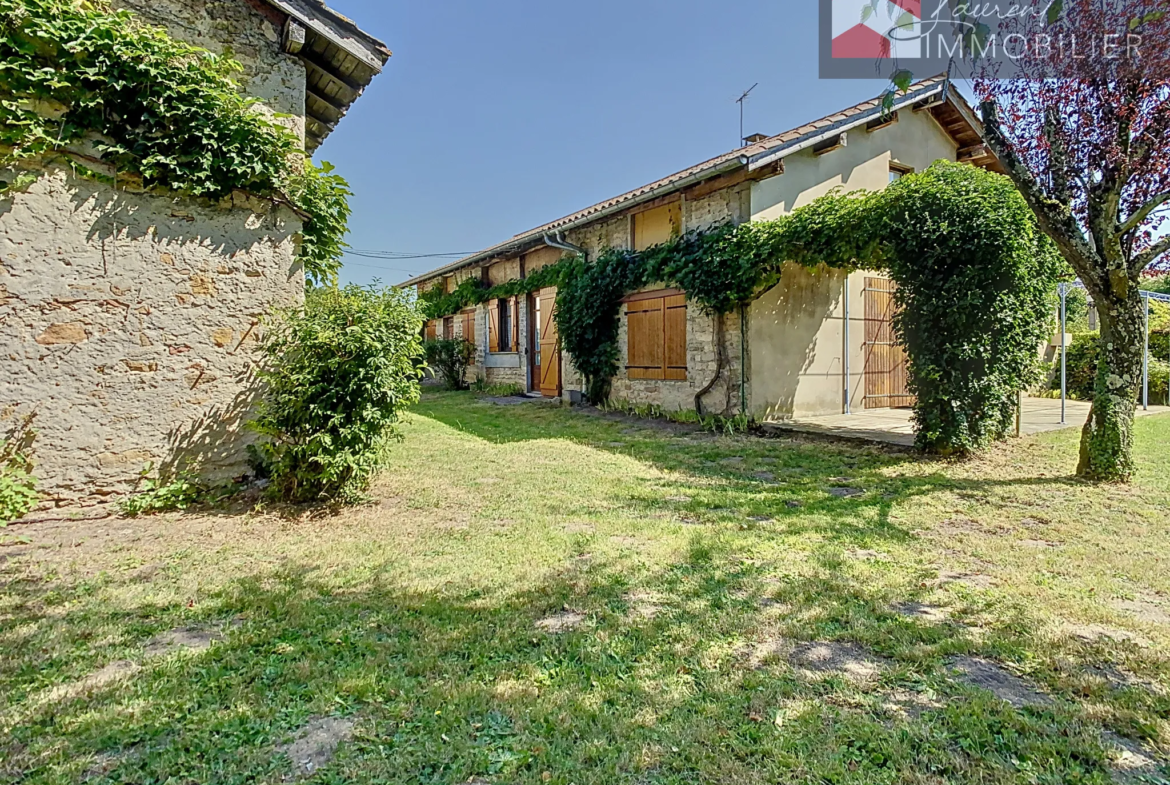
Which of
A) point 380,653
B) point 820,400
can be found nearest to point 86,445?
point 380,653

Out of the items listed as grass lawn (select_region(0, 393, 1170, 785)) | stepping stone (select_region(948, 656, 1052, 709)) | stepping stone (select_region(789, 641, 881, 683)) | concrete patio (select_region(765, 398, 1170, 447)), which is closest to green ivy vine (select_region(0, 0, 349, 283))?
grass lawn (select_region(0, 393, 1170, 785))

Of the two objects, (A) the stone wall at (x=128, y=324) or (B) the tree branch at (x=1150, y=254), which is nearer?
(A) the stone wall at (x=128, y=324)

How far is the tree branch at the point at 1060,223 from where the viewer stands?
493cm

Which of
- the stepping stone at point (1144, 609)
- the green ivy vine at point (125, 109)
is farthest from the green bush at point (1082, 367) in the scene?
the green ivy vine at point (125, 109)

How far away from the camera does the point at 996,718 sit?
1876mm

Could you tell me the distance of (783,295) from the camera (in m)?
8.88

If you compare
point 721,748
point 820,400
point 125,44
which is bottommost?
point 721,748

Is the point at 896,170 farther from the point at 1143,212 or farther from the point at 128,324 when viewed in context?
the point at 128,324

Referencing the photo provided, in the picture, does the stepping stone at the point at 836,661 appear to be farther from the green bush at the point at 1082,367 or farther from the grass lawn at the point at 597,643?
the green bush at the point at 1082,367

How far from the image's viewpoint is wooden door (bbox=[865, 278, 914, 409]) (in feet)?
32.4

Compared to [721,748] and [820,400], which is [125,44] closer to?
[721,748]

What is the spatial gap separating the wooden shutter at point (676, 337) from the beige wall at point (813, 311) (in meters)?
1.31

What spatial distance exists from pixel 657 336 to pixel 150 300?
737cm

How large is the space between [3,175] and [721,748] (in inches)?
216
